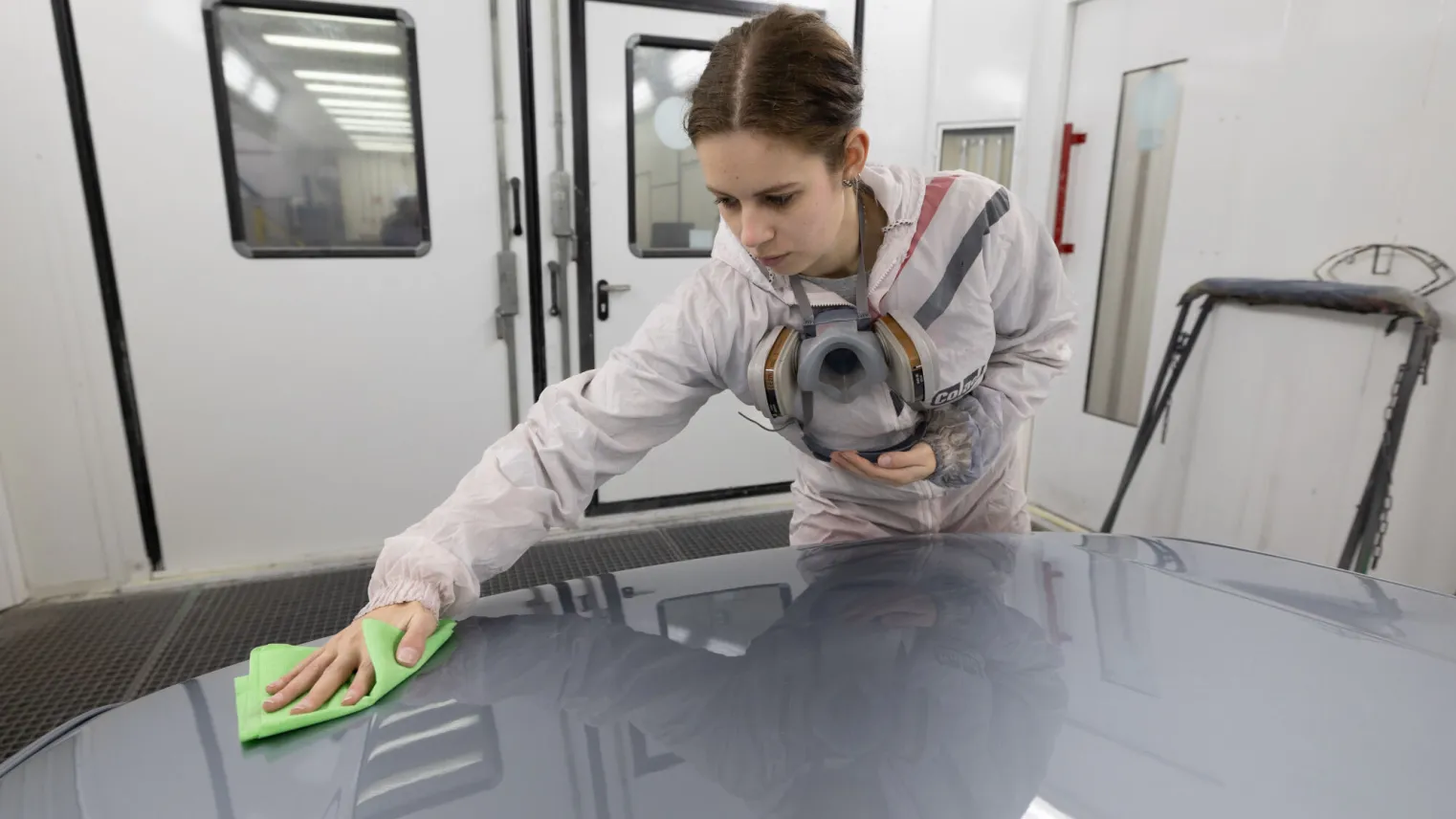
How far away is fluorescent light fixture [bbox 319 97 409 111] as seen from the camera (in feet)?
7.96

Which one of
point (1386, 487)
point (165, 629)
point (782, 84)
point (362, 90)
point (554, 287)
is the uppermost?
point (362, 90)

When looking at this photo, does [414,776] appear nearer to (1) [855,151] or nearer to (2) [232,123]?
(1) [855,151]

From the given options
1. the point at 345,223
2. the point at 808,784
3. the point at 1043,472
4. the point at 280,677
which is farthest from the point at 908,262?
the point at 1043,472

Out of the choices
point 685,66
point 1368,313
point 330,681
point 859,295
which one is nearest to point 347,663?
point 330,681

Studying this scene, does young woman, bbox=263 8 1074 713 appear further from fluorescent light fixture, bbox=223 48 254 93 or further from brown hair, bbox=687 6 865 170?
fluorescent light fixture, bbox=223 48 254 93

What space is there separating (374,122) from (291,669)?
85.0 inches

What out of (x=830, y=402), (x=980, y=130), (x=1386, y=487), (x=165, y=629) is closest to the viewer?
(x=830, y=402)

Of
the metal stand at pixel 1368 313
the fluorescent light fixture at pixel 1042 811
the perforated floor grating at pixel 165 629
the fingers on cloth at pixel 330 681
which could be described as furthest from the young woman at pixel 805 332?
the perforated floor grating at pixel 165 629

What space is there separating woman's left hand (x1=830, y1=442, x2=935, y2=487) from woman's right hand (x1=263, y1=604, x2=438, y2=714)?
609 millimetres

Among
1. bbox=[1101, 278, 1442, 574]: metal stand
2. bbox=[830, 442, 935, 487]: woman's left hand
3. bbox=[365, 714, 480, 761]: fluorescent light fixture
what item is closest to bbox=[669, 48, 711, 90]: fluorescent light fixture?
bbox=[1101, 278, 1442, 574]: metal stand

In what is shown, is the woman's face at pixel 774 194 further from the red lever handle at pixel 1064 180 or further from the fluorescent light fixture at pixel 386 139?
the red lever handle at pixel 1064 180

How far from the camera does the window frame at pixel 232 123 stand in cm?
229

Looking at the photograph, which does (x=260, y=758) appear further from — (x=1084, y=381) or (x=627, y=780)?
(x=1084, y=381)

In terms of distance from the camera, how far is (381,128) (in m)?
2.50
